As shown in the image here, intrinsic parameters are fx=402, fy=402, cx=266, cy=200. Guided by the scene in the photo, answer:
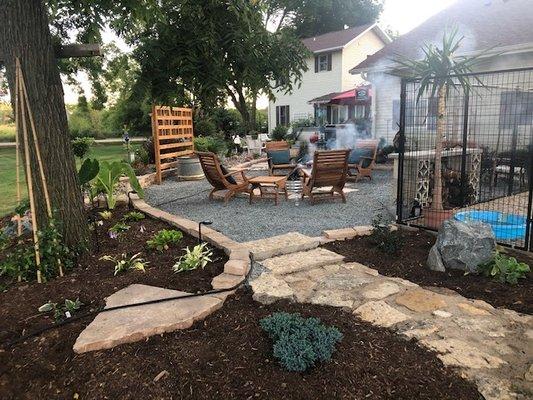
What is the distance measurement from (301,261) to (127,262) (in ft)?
5.38

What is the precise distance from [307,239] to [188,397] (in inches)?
102

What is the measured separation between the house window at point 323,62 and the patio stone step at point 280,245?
2022 cm

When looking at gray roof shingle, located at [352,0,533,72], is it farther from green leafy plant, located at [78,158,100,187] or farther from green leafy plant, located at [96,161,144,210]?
green leafy plant, located at [78,158,100,187]

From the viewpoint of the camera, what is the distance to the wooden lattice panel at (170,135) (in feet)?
31.1

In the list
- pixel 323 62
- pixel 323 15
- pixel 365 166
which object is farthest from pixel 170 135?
pixel 323 15

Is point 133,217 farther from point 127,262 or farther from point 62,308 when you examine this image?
point 62,308

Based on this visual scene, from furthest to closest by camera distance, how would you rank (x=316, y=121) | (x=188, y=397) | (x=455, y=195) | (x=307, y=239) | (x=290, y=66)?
(x=316, y=121), (x=455, y=195), (x=290, y=66), (x=307, y=239), (x=188, y=397)

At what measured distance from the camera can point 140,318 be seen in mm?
2701

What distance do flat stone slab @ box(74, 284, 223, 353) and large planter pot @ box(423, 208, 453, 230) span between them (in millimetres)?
3065

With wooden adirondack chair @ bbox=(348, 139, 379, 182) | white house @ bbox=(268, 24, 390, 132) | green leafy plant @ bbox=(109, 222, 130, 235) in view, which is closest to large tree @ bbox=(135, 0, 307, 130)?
green leafy plant @ bbox=(109, 222, 130, 235)

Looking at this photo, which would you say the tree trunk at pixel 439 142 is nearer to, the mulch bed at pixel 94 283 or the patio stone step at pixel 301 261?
the patio stone step at pixel 301 261

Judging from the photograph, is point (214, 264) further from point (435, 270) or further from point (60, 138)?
point (435, 270)

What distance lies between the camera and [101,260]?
3.93 m

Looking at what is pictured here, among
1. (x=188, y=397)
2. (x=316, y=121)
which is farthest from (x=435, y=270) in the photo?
(x=316, y=121)
